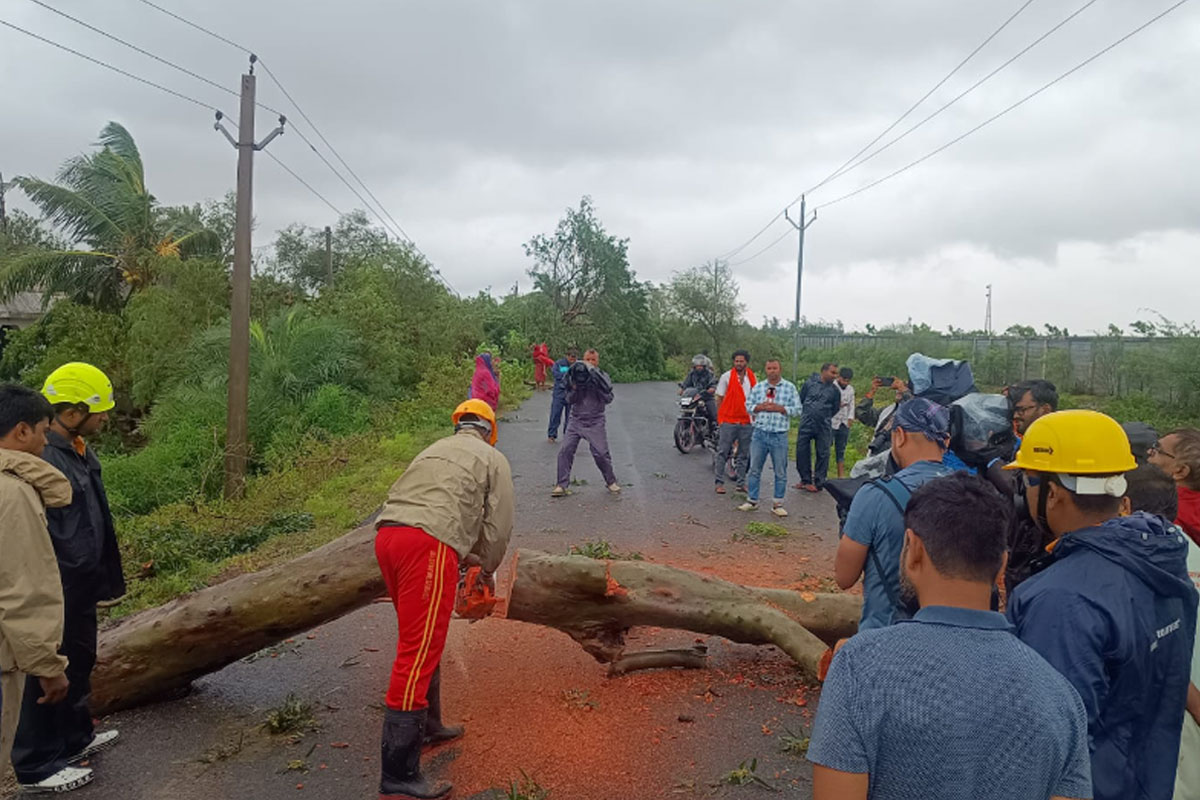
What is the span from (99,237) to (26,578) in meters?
21.7

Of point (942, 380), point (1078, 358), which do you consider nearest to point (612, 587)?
point (942, 380)

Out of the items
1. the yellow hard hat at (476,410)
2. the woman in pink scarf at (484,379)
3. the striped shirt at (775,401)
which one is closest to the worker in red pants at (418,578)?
the yellow hard hat at (476,410)

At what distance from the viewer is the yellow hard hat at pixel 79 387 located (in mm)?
4016

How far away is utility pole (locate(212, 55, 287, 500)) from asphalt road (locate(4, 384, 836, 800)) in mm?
A: 7253

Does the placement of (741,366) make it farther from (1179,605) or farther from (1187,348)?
(1187,348)

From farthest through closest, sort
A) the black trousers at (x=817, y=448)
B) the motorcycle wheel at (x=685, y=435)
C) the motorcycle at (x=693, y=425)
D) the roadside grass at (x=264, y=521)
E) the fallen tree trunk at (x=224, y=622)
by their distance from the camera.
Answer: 1. the motorcycle wheel at (x=685, y=435)
2. the motorcycle at (x=693, y=425)
3. the black trousers at (x=817, y=448)
4. the roadside grass at (x=264, y=521)
5. the fallen tree trunk at (x=224, y=622)

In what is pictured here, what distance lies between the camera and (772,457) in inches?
396

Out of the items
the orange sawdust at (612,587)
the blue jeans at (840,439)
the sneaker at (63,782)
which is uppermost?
the blue jeans at (840,439)

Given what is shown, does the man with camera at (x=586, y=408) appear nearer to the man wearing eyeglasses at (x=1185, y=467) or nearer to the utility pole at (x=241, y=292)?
the utility pole at (x=241, y=292)

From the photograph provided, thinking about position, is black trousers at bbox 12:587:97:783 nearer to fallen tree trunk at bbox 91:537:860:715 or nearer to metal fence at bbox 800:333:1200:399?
fallen tree trunk at bbox 91:537:860:715

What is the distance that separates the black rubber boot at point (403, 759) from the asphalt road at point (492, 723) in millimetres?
242

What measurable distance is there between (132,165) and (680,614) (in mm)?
23067

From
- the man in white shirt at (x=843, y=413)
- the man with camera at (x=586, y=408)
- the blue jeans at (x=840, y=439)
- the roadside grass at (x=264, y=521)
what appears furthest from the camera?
the blue jeans at (x=840, y=439)

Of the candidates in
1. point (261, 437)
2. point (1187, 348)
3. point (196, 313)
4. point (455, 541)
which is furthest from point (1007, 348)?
point (455, 541)
